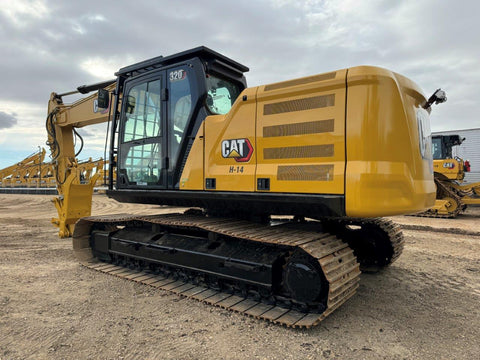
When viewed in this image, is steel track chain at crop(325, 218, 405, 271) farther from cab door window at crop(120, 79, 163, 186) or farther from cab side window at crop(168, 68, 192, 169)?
cab door window at crop(120, 79, 163, 186)

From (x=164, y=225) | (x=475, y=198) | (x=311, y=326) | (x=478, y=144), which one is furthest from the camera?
(x=478, y=144)

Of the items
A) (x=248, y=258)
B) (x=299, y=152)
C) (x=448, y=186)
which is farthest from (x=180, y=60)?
(x=448, y=186)

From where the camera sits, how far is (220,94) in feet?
15.8

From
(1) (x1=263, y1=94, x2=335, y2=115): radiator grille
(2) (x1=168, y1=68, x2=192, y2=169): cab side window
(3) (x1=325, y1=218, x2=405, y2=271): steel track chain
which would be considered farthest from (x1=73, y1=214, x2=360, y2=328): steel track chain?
(1) (x1=263, y1=94, x2=335, y2=115): radiator grille

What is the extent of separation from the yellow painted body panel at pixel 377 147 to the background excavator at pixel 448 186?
9.44 metres

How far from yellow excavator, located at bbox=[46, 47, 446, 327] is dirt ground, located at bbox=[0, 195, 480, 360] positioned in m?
0.26

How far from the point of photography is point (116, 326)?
3348mm

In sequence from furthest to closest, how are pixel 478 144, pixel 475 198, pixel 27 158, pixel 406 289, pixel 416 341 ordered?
pixel 27 158
pixel 478 144
pixel 475 198
pixel 406 289
pixel 416 341

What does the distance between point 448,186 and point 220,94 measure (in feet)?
36.4

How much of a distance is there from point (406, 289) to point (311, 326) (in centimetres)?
188

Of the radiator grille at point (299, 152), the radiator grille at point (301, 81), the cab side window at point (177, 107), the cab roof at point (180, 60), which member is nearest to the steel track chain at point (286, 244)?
the radiator grille at point (299, 152)

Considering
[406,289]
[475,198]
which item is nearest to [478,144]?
[475,198]

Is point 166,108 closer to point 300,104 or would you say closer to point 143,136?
point 143,136

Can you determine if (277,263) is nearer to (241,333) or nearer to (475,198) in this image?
(241,333)
